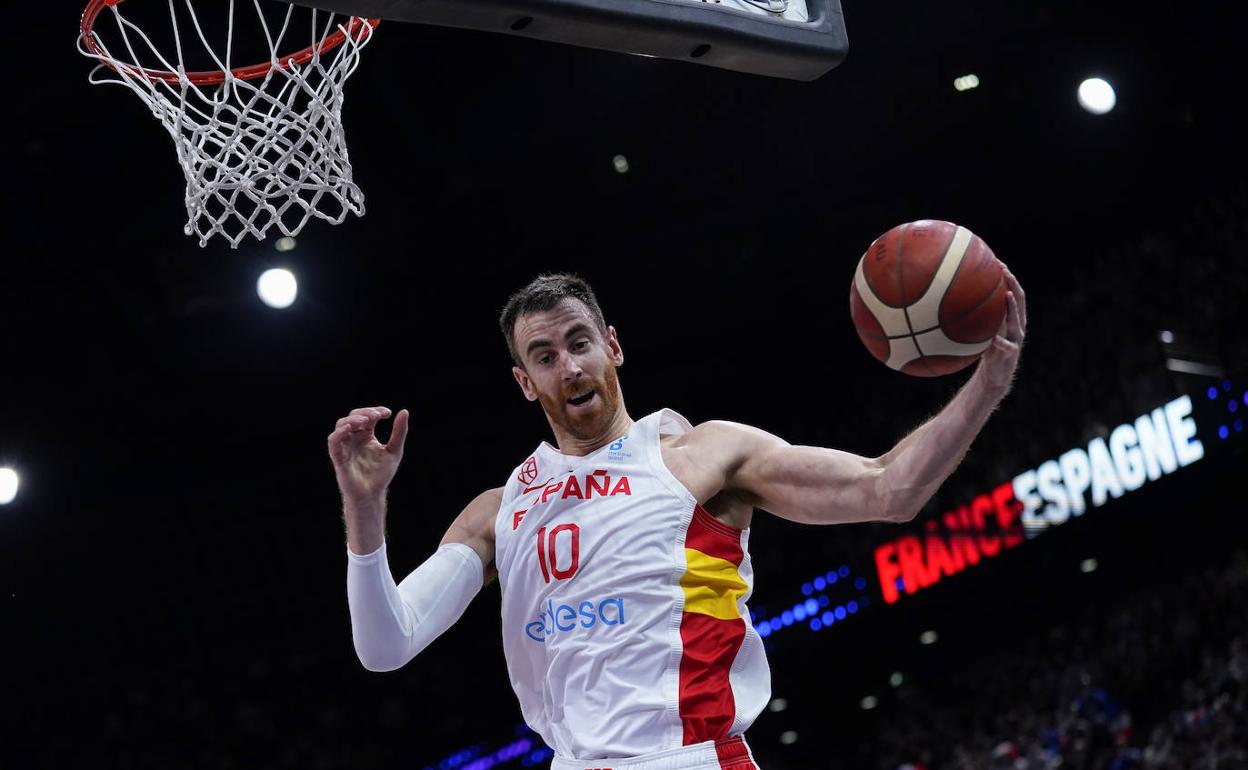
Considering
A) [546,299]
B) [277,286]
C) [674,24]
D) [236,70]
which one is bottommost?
[546,299]

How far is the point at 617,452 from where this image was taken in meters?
3.17

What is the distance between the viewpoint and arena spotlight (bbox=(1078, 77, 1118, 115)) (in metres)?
10.5

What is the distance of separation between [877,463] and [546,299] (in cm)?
87

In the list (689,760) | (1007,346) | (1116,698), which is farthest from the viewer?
(1116,698)

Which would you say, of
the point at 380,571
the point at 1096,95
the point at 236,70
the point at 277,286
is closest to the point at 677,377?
the point at 1096,95

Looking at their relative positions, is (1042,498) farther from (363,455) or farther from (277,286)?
(363,455)

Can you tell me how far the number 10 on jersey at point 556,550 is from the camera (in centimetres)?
300

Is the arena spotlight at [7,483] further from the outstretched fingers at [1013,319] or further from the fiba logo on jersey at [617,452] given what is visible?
the outstretched fingers at [1013,319]

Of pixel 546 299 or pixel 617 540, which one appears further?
pixel 546 299

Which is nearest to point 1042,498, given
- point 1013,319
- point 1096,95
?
point 1096,95

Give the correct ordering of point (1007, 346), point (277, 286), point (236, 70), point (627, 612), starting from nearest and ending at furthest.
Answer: point (1007, 346) < point (627, 612) < point (236, 70) < point (277, 286)

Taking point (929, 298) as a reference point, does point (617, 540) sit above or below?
below

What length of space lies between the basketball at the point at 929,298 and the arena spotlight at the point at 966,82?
7712 millimetres

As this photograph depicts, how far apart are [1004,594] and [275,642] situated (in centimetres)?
692
